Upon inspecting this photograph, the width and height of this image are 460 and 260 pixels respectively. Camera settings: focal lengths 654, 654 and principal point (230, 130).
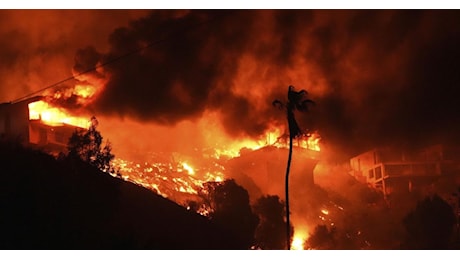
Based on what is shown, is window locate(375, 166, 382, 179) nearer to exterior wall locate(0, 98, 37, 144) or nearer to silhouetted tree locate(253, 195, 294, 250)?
silhouetted tree locate(253, 195, 294, 250)

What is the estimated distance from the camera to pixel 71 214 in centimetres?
2088

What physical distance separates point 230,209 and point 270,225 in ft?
8.33

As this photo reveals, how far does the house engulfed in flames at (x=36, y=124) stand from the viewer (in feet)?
103

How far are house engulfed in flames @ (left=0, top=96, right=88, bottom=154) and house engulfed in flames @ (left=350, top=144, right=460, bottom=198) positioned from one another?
26850mm

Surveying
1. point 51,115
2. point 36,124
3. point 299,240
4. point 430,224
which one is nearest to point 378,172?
point 299,240

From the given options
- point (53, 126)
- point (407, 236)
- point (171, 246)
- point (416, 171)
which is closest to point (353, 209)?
point (416, 171)

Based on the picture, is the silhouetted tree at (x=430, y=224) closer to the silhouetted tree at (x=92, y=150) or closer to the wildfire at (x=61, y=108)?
the wildfire at (x=61, y=108)

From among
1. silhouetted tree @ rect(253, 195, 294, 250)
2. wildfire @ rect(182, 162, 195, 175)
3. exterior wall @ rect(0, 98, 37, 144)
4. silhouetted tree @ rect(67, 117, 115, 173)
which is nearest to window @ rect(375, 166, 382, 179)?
wildfire @ rect(182, 162, 195, 175)

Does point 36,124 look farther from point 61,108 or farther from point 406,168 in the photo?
point 406,168

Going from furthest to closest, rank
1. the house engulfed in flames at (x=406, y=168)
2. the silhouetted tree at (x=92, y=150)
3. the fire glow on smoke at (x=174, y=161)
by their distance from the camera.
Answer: the house engulfed in flames at (x=406, y=168) < the fire glow on smoke at (x=174, y=161) < the silhouetted tree at (x=92, y=150)

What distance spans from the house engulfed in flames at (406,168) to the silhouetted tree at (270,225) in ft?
51.9

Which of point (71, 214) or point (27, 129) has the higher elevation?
point (27, 129)

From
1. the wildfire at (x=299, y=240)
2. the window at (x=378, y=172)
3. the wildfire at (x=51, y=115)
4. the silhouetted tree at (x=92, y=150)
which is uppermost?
the wildfire at (x=51, y=115)

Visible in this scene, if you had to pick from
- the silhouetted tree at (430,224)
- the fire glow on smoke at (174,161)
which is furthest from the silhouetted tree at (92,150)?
the silhouetted tree at (430,224)
